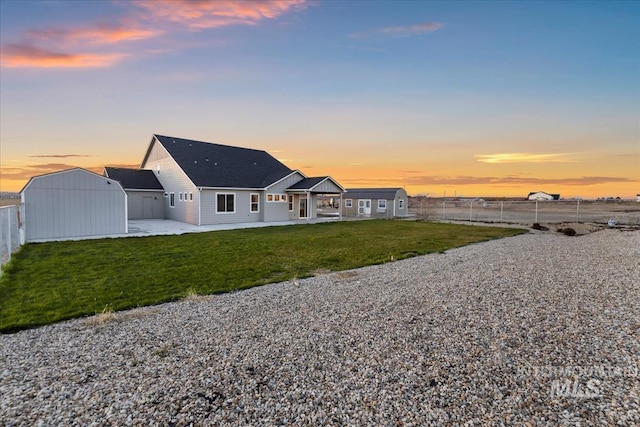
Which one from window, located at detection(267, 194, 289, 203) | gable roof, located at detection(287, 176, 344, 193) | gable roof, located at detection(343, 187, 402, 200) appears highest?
gable roof, located at detection(287, 176, 344, 193)

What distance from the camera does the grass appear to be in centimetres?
601

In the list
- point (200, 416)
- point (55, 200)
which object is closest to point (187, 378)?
point (200, 416)

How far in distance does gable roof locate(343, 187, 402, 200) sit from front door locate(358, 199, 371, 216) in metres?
0.52

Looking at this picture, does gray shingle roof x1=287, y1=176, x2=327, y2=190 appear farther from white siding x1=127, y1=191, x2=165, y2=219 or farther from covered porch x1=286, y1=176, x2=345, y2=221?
white siding x1=127, y1=191, x2=165, y2=219

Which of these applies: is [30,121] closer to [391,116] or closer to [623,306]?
[391,116]

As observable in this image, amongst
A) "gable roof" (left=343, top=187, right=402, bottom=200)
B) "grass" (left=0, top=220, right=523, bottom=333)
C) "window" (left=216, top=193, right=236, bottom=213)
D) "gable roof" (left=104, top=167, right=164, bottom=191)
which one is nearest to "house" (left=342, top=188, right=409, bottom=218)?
"gable roof" (left=343, top=187, right=402, bottom=200)

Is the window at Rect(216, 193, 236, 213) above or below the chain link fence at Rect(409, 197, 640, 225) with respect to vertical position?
above

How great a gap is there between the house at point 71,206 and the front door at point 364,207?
2217 cm

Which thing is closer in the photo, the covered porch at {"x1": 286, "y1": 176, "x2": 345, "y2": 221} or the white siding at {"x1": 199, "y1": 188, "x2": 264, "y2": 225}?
the white siding at {"x1": 199, "y1": 188, "x2": 264, "y2": 225}

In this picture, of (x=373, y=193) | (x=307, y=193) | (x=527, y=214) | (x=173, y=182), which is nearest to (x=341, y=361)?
(x=307, y=193)

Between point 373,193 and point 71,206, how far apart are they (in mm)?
25061

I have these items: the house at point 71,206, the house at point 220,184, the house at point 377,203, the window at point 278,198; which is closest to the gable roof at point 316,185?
the house at point 220,184

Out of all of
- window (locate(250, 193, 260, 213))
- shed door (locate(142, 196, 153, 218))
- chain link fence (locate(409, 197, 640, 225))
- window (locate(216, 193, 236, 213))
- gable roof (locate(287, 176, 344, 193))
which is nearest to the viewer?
window (locate(216, 193, 236, 213))

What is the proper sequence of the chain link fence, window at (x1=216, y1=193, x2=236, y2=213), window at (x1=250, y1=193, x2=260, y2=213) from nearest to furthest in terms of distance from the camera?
window at (x1=216, y1=193, x2=236, y2=213) → window at (x1=250, y1=193, x2=260, y2=213) → the chain link fence
